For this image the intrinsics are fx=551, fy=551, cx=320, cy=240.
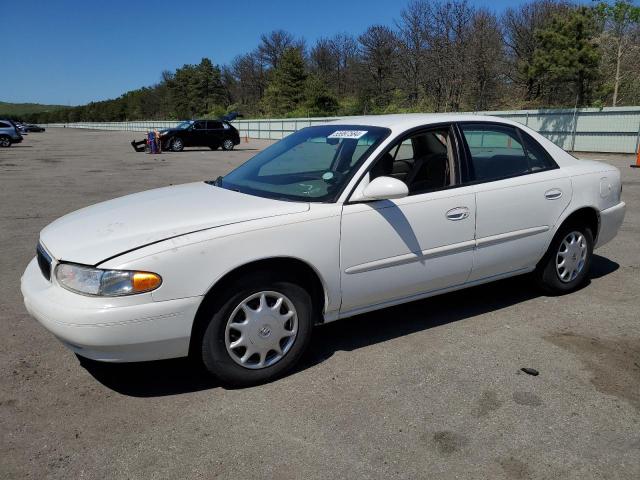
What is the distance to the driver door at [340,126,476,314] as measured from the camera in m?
3.43

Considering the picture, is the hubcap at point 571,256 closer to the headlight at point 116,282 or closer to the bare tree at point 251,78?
the headlight at point 116,282

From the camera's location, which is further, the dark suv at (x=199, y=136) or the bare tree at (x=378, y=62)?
the bare tree at (x=378, y=62)

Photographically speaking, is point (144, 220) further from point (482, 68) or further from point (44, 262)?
point (482, 68)

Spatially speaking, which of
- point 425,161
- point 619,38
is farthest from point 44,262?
point 619,38

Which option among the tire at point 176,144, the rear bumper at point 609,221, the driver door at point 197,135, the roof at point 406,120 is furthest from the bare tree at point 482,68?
the roof at point 406,120

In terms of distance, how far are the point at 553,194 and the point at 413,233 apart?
1.47 meters

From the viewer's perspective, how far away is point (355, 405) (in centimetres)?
304

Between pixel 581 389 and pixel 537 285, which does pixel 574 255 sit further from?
pixel 581 389

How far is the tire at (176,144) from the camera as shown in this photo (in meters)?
27.6

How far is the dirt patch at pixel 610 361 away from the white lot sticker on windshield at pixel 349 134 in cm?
194

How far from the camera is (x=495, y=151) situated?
14.0ft

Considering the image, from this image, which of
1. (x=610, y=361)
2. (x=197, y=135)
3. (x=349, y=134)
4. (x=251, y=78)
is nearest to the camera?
(x=610, y=361)

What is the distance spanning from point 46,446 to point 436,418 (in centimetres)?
196

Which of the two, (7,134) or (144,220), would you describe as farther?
(7,134)
